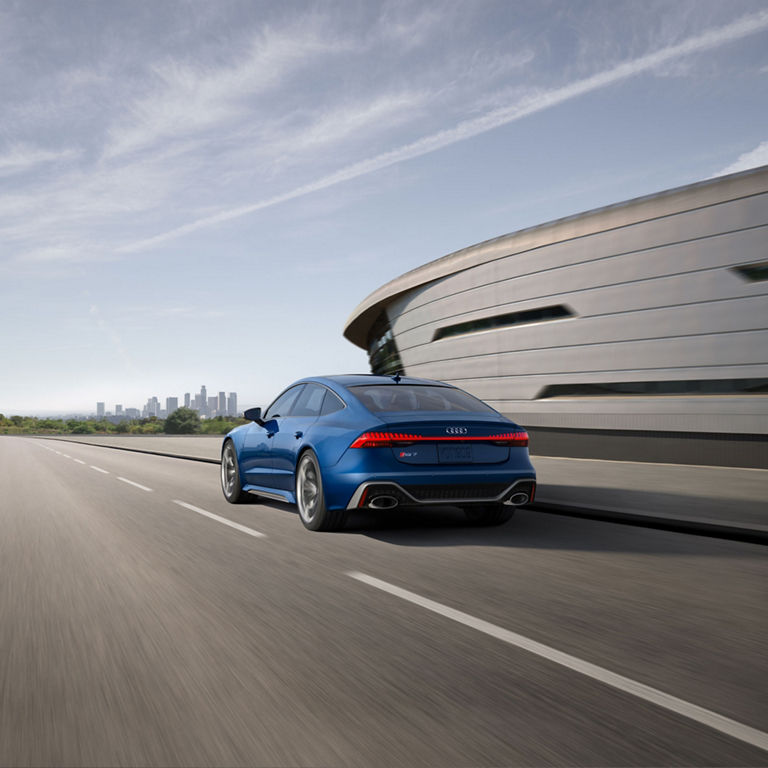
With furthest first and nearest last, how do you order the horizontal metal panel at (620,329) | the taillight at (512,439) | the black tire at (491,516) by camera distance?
the horizontal metal panel at (620,329)
the black tire at (491,516)
the taillight at (512,439)

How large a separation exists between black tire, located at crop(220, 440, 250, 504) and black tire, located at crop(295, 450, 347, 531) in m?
2.25

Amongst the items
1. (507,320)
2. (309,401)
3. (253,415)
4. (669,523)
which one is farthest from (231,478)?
(507,320)

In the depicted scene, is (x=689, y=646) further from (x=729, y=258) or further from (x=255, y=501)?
(x=729, y=258)

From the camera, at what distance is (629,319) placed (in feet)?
66.5

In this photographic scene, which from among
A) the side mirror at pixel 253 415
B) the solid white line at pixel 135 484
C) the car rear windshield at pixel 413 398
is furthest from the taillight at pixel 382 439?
the solid white line at pixel 135 484

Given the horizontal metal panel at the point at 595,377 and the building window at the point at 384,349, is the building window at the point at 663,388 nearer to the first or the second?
the horizontal metal panel at the point at 595,377

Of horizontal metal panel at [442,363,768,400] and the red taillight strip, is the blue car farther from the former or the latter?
horizontal metal panel at [442,363,768,400]

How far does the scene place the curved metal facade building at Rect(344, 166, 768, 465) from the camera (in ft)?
56.2

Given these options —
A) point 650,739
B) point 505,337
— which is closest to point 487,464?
point 650,739

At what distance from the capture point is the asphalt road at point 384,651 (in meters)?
2.55

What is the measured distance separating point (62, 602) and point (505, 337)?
21.7 m

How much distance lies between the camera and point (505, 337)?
83.0ft

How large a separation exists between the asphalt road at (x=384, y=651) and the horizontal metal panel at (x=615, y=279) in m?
12.3

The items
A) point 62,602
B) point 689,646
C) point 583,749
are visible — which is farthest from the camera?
point 62,602
